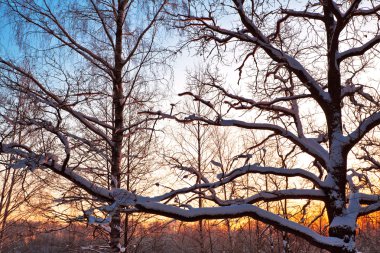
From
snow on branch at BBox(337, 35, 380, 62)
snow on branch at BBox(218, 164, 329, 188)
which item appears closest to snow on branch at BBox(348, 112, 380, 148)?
snow on branch at BBox(218, 164, 329, 188)

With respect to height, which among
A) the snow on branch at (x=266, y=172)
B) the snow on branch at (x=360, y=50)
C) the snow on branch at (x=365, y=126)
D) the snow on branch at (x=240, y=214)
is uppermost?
the snow on branch at (x=360, y=50)

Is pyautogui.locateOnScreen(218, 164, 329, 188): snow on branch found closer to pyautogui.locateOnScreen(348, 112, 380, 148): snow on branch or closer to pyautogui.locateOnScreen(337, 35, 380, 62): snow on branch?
pyautogui.locateOnScreen(348, 112, 380, 148): snow on branch

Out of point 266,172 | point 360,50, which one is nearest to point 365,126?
point 360,50

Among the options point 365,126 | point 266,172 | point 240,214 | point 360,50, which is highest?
point 360,50

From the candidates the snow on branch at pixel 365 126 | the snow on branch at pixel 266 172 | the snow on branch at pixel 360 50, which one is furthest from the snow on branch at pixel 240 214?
the snow on branch at pixel 360 50

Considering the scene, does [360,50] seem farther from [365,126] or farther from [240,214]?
[240,214]

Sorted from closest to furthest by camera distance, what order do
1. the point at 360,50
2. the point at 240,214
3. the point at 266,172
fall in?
the point at 240,214 < the point at 266,172 < the point at 360,50

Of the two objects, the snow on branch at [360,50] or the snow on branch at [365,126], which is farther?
the snow on branch at [360,50]

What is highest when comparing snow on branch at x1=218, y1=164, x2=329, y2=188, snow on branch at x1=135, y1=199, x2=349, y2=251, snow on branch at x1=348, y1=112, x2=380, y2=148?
snow on branch at x1=348, y1=112, x2=380, y2=148

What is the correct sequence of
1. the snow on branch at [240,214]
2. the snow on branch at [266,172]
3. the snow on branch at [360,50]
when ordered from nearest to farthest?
the snow on branch at [240,214]
the snow on branch at [266,172]
the snow on branch at [360,50]

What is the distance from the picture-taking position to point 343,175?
544 cm

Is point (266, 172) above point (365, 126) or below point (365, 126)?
below

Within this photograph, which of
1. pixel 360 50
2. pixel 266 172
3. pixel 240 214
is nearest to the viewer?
pixel 240 214

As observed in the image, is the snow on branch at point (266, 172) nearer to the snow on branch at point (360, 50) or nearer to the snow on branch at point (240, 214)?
the snow on branch at point (240, 214)
